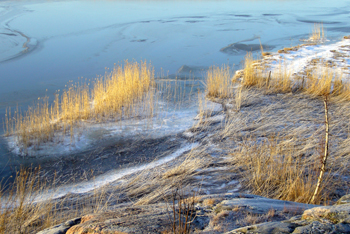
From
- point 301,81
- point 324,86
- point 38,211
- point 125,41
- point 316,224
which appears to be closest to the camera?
point 316,224

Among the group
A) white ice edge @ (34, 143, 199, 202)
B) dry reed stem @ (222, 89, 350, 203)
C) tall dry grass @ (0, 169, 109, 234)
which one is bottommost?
white ice edge @ (34, 143, 199, 202)

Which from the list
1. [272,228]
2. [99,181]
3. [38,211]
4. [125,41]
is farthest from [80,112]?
[125,41]

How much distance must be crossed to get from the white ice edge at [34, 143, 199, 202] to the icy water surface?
1.07m

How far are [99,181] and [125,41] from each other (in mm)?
10995

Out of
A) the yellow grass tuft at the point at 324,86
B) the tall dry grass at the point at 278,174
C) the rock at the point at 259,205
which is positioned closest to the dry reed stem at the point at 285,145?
the tall dry grass at the point at 278,174

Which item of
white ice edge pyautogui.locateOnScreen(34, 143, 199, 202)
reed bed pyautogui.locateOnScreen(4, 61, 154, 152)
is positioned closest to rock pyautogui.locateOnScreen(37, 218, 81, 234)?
white ice edge pyautogui.locateOnScreen(34, 143, 199, 202)

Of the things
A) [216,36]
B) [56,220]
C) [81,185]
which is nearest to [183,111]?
[81,185]

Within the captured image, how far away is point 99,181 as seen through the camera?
13.9ft

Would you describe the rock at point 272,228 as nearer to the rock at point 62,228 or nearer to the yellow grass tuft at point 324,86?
the rock at point 62,228

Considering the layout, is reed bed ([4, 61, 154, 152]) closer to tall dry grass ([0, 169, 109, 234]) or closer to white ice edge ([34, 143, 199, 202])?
white ice edge ([34, 143, 199, 202])

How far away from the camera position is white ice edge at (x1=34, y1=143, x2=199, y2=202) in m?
3.86

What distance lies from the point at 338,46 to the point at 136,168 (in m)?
10.9

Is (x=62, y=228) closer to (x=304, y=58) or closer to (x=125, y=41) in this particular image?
(x=304, y=58)

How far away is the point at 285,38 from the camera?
48.5 feet
